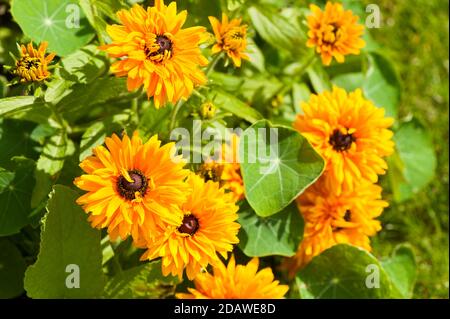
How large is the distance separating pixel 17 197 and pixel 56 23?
0.65 m

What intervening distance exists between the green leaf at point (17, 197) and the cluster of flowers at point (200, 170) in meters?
0.43

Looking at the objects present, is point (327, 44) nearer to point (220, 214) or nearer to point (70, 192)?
point (220, 214)

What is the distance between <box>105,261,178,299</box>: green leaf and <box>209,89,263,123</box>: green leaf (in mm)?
595

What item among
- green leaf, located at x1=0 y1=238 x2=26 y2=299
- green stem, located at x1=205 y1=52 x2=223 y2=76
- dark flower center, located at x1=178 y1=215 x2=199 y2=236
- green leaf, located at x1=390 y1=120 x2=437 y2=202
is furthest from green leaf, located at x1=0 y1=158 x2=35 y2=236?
green leaf, located at x1=390 y1=120 x2=437 y2=202

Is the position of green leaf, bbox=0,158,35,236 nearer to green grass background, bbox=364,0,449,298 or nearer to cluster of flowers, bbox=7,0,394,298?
cluster of flowers, bbox=7,0,394,298

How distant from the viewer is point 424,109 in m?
3.44

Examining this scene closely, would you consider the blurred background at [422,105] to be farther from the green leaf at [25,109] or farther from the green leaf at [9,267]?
the green leaf at [9,267]

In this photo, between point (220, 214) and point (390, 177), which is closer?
point (220, 214)

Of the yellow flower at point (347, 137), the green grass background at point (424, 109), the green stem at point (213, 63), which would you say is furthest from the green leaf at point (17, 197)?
the green grass background at point (424, 109)

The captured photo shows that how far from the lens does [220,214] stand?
2010mm

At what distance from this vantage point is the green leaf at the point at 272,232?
2.43 metres

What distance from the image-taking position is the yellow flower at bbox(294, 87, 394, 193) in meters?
2.30
